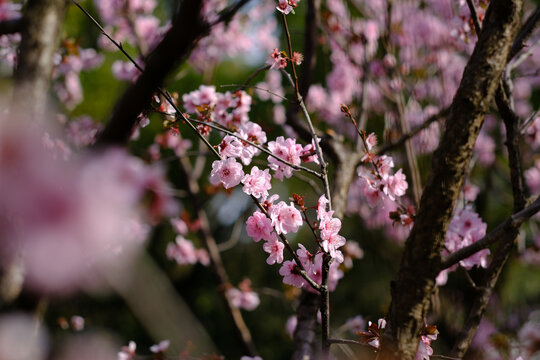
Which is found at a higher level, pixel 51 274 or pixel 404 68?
pixel 404 68

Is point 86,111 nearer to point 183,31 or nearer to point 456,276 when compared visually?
point 456,276

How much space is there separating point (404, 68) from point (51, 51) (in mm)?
2654

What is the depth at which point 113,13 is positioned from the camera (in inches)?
169

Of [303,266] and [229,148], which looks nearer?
[303,266]

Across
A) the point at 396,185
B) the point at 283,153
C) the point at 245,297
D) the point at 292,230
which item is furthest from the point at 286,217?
the point at 245,297

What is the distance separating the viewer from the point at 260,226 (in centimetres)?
146

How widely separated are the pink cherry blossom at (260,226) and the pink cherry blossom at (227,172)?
134 millimetres

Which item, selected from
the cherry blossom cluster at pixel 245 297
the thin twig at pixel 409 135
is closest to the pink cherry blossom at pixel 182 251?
the cherry blossom cluster at pixel 245 297

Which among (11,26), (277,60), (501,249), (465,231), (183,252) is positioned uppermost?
(11,26)

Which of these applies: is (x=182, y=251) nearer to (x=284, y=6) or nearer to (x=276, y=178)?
(x=276, y=178)

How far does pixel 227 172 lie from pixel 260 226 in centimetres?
21

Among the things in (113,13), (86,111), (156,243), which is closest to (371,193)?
(113,13)

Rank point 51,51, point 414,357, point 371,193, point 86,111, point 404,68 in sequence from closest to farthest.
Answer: point 414,357 → point 371,193 → point 51,51 → point 404,68 → point 86,111

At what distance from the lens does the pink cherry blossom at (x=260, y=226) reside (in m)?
1.45
